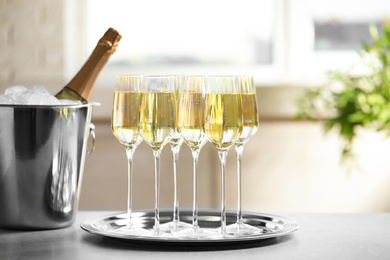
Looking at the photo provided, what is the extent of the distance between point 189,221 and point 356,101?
1726mm

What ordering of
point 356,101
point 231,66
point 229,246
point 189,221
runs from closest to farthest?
point 229,246, point 189,221, point 356,101, point 231,66

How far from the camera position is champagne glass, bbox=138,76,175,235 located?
1.01m

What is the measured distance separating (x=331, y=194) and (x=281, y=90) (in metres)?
0.56

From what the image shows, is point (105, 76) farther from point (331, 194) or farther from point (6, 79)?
point (331, 194)

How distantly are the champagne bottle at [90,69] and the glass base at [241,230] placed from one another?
0.38 metres

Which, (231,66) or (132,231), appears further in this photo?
(231,66)

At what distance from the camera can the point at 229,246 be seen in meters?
0.94

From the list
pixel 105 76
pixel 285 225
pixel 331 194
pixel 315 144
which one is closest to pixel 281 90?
pixel 315 144

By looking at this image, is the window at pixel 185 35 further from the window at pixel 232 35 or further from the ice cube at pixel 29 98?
the ice cube at pixel 29 98

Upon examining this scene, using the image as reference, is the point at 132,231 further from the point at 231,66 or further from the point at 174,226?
the point at 231,66

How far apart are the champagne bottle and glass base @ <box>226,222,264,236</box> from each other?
382 mm

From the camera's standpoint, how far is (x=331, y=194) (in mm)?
3213

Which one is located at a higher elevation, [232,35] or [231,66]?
[232,35]

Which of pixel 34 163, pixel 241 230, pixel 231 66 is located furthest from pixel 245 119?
pixel 231 66
